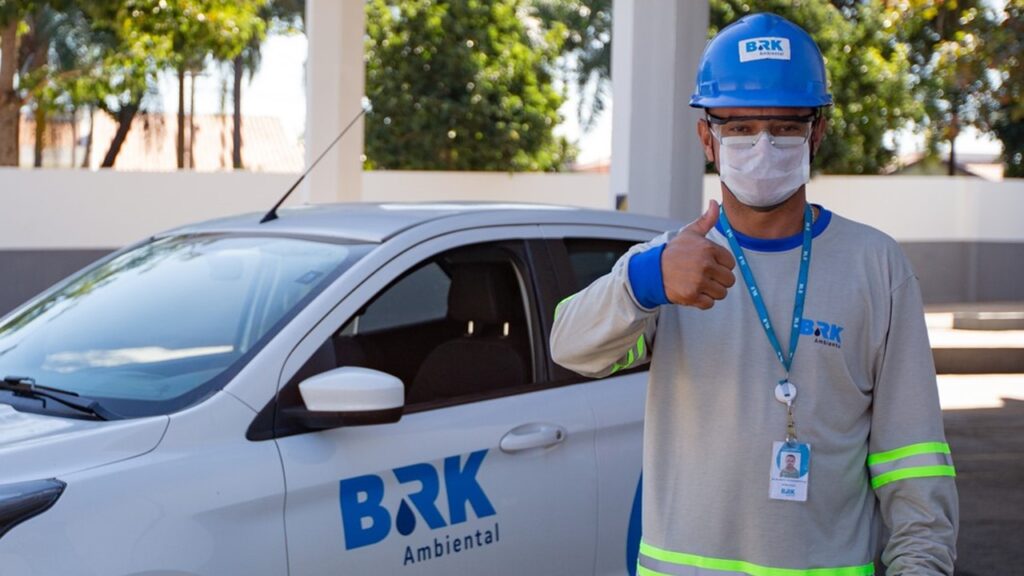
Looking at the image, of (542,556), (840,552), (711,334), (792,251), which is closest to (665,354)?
(711,334)

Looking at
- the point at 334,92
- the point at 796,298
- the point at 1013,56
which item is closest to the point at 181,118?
the point at 334,92

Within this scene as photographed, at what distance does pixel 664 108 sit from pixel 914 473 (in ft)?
27.0

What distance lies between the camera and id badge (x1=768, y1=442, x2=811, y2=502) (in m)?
2.39

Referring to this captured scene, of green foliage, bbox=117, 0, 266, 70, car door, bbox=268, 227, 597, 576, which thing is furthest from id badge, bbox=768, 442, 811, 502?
green foliage, bbox=117, 0, 266, 70

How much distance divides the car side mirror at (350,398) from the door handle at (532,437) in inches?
21.1

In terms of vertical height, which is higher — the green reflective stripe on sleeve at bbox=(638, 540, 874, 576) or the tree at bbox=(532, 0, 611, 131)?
the tree at bbox=(532, 0, 611, 131)

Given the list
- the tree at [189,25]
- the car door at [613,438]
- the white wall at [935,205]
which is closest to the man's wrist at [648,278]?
the car door at [613,438]

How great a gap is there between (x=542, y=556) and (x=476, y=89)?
690 inches

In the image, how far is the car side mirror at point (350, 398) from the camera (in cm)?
352

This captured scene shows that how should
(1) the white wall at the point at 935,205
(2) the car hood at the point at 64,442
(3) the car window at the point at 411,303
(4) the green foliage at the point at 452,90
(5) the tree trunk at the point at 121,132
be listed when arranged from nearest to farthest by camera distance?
1. (2) the car hood at the point at 64,442
2. (3) the car window at the point at 411,303
3. (4) the green foliage at the point at 452,90
4. (1) the white wall at the point at 935,205
5. (5) the tree trunk at the point at 121,132

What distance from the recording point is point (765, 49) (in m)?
2.48

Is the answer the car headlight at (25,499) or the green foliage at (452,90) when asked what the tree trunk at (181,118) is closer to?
the green foliage at (452,90)

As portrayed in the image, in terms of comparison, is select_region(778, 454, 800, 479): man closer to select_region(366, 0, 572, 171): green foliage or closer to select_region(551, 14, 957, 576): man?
select_region(551, 14, 957, 576): man

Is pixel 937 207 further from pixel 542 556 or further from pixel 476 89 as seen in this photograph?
pixel 542 556
